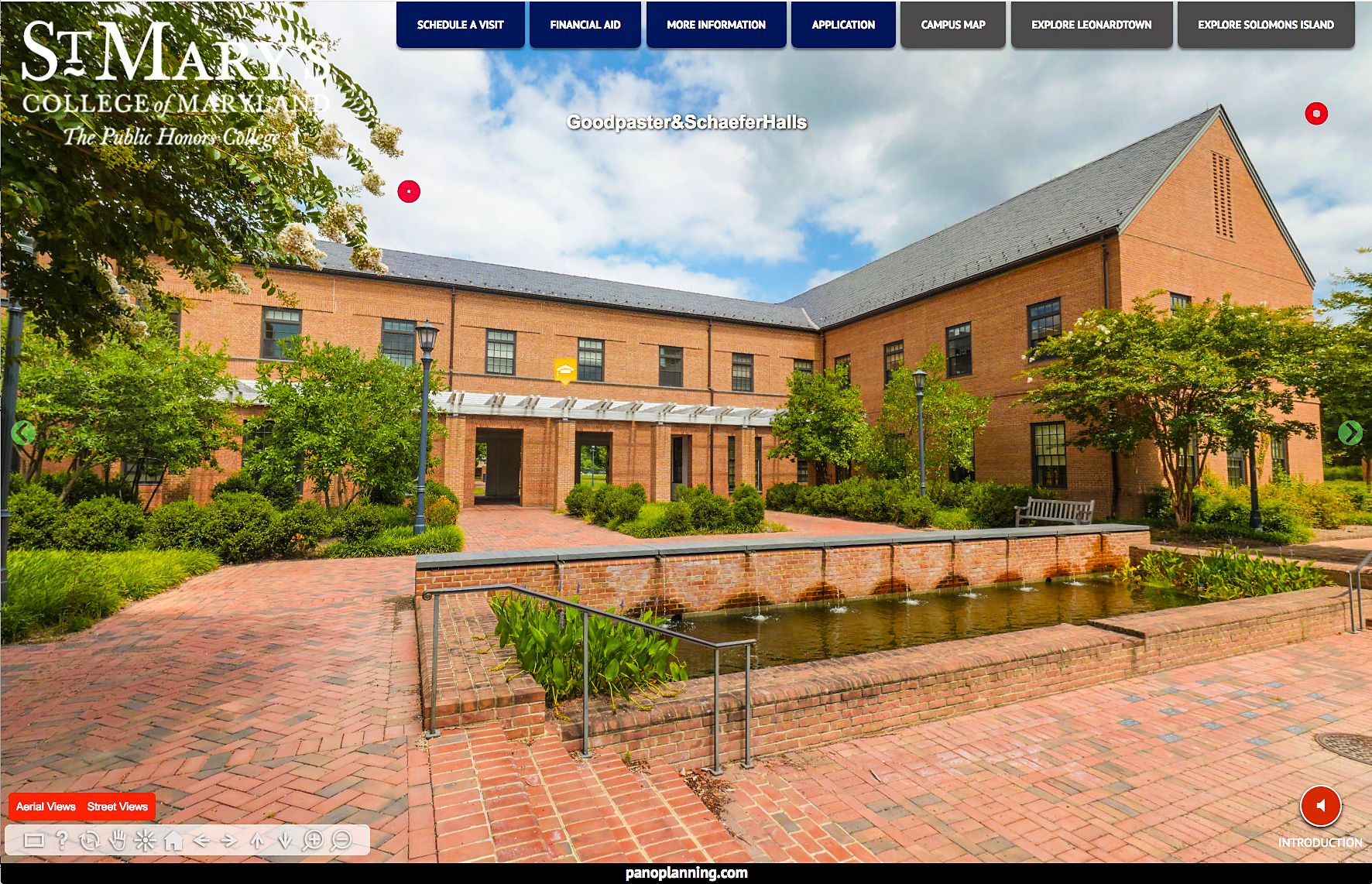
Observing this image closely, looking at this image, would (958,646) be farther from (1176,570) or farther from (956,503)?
(956,503)

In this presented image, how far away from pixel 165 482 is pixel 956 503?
25149mm

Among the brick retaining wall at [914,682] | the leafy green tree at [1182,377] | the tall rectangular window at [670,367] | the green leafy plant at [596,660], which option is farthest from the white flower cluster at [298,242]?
the tall rectangular window at [670,367]

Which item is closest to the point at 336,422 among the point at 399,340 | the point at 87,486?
the point at 87,486

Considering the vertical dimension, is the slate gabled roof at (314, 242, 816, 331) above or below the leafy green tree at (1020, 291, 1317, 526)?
above

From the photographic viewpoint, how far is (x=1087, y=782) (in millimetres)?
3857

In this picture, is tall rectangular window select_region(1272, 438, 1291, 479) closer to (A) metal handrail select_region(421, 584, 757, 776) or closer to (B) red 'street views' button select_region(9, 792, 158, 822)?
(A) metal handrail select_region(421, 584, 757, 776)

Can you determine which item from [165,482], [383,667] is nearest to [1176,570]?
[383,667]

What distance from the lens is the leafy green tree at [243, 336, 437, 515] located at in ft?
41.6

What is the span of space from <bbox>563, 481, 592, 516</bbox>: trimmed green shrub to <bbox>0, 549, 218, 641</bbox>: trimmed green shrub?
414 inches

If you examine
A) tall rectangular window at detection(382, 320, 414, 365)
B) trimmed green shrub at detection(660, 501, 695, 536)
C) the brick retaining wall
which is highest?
tall rectangular window at detection(382, 320, 414, 365)

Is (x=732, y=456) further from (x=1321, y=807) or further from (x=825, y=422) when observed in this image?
(x=1321, y=807)

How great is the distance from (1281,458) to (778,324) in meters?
19.9

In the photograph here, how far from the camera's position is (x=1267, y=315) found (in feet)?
47.5

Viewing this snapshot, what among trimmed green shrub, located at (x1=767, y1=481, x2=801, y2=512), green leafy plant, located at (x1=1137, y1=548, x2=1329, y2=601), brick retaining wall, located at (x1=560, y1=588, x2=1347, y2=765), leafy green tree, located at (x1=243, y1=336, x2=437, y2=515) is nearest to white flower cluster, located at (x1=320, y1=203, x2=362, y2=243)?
brick retaining wall, located at (x1=560, y1=588, x2=1347, y2=765)
